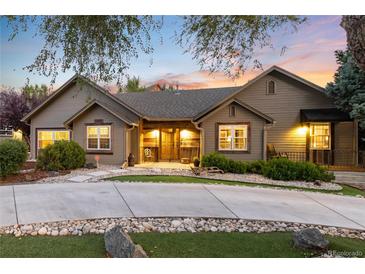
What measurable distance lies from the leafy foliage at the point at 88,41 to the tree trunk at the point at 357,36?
2861 millimetres

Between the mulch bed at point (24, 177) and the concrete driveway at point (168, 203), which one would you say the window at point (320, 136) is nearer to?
the concrete driveway at point (168, 203)

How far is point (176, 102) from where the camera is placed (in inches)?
498

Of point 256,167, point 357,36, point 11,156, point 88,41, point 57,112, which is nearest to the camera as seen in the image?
point 357,36

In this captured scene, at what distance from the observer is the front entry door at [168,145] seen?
12.0 meters

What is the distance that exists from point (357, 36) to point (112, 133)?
966 centimetres

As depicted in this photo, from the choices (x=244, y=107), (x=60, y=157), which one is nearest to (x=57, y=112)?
(x=60, y=157)

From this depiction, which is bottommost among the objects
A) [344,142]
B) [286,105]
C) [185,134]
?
[344,142]

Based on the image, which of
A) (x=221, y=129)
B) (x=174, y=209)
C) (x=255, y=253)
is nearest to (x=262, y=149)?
(x=221, y=129)

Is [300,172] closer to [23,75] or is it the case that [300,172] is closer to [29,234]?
[29,234]

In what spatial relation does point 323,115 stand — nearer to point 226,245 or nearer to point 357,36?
point 357,36

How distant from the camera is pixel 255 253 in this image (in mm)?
3020

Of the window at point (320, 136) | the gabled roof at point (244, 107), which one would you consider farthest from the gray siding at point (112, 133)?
the window at point (320, 136)

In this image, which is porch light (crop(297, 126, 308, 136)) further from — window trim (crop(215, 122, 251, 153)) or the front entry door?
the front entry door
